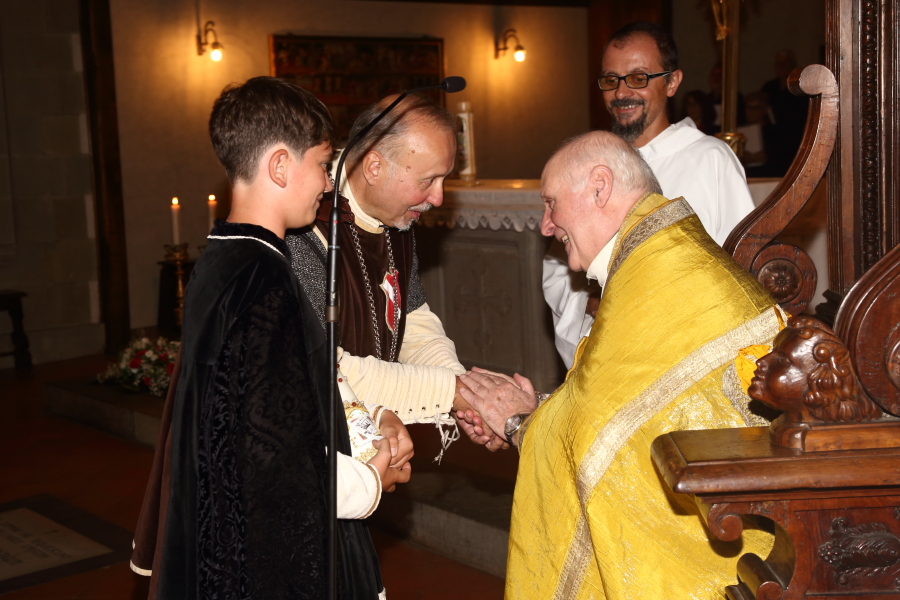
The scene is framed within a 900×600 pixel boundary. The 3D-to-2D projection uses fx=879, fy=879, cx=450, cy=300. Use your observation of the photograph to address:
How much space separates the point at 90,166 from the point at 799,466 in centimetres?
785

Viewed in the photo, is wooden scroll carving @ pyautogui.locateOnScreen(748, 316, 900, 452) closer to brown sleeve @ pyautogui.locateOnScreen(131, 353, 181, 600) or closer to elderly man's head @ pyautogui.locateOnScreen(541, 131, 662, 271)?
elderly man's head @ pyautogui.locateOnScreen(541, 131, 662, 271)

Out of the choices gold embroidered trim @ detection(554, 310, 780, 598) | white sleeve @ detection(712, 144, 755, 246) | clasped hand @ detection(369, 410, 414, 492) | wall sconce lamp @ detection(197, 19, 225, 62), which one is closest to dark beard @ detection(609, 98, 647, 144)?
white sleeve @ detection(712, 144, 755, 246)

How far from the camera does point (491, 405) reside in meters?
2.36

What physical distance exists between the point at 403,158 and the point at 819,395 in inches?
53.7

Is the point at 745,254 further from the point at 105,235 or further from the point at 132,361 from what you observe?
the point at 105,235

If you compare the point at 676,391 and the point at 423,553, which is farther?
the point at 423,553

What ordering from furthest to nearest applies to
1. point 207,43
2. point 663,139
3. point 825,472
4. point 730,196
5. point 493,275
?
point 207,43, point 493,275, point 663,139, point 730,196, point 825,472

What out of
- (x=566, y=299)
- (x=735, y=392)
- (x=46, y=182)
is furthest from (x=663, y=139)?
(x=46, y=182)

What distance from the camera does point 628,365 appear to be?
174 centimetres

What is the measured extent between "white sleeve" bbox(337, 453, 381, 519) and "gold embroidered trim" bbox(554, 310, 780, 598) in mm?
407

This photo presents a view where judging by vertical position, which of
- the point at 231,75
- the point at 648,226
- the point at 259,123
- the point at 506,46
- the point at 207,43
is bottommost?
the point at 648,226

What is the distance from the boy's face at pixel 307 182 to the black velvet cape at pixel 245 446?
14 centimetres

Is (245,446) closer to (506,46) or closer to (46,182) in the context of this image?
(46,182)

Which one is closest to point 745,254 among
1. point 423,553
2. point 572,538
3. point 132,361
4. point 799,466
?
point 572,538
